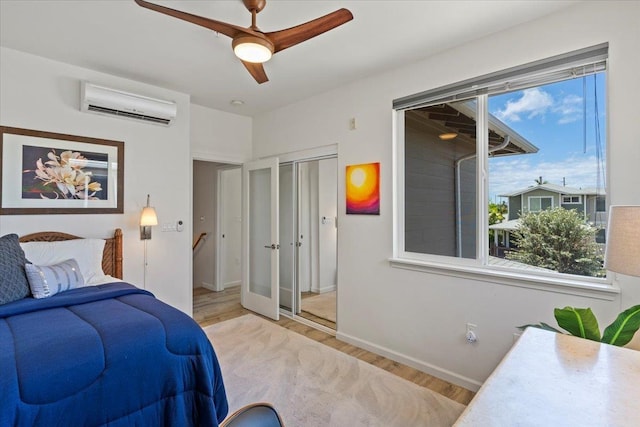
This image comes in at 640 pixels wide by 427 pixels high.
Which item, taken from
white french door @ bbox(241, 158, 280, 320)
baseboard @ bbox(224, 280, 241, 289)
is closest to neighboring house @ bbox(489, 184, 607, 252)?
white french door @ bbox(241, 158, 280, 320)

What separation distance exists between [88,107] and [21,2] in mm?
981

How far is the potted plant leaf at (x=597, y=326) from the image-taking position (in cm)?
150

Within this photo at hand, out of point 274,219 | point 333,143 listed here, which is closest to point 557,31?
point 333,143

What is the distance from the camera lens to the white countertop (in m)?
0.87

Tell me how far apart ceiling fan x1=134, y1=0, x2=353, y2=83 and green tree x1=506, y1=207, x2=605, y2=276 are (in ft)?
6.11

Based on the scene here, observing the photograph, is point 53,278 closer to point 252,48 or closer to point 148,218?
point 148,218

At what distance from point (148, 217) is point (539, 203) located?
11.1 ft

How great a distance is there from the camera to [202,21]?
1.70 metres

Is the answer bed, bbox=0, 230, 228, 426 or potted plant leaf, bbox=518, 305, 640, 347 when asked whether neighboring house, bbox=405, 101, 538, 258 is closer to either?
potted plant leaf, bbox=518, 305, 640, 347

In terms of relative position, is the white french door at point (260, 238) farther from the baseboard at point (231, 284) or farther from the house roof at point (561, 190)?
the house roof at point (561, 190)

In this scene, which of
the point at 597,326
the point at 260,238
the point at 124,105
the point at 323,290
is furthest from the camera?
the point at 323,290

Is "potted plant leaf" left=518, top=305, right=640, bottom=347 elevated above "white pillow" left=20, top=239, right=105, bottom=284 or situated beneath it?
situated beneath

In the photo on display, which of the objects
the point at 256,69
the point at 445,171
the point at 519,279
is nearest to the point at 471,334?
the point at 519,279

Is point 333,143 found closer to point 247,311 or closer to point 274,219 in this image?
point 274,219
